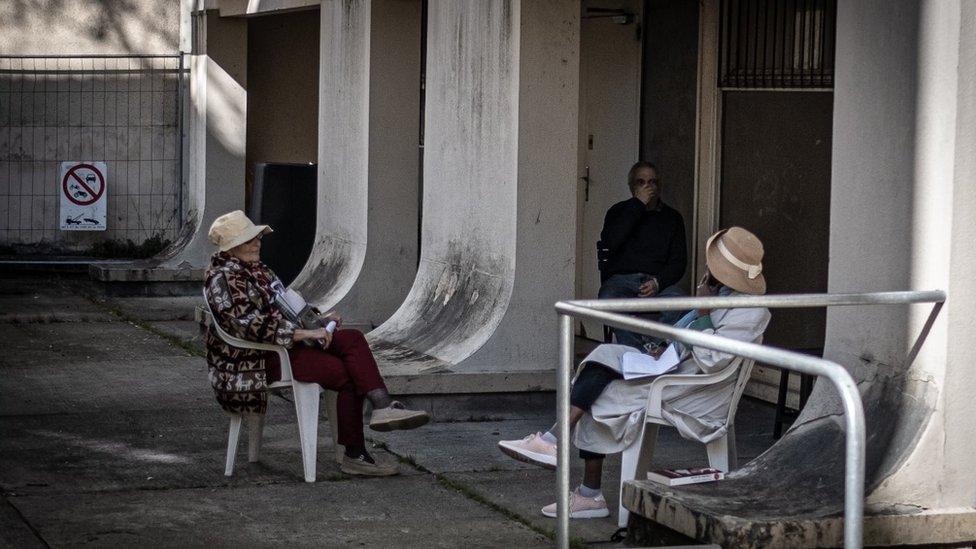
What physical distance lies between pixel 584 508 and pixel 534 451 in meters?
0.35

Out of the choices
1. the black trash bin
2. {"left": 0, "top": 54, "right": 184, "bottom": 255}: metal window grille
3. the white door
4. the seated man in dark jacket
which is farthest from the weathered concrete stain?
{"left": 0, "top": 54, "right": 184, "bottom": 255}: metal window grille

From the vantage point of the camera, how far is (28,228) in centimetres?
1661

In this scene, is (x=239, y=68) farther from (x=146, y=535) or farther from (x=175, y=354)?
(x=146, y=535)

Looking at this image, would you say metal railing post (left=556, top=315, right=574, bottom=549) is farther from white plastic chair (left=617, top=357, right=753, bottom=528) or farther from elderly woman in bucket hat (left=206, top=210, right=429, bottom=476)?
elderly woman in bucket hat (left=206, top=210, right=429, bottom=476)

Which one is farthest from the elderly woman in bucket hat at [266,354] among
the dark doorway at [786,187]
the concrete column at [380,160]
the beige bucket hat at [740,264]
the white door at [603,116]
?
the concrete column at [380,160]

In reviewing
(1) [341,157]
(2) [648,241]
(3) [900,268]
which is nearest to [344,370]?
(2) [648,241]

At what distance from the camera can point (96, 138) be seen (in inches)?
659

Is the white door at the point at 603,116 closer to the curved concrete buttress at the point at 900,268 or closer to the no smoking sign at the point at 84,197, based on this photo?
the curved concrete buttress at the point at 900,268

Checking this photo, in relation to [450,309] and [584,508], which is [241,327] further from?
[450,309]

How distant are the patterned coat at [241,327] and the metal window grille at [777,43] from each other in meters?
3.36

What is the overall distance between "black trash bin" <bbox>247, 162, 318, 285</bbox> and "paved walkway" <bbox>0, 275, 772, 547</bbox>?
2.47 m

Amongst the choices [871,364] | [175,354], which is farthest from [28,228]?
[871,364]

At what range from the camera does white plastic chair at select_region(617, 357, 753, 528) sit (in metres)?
5.93

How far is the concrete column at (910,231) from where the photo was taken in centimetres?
494
